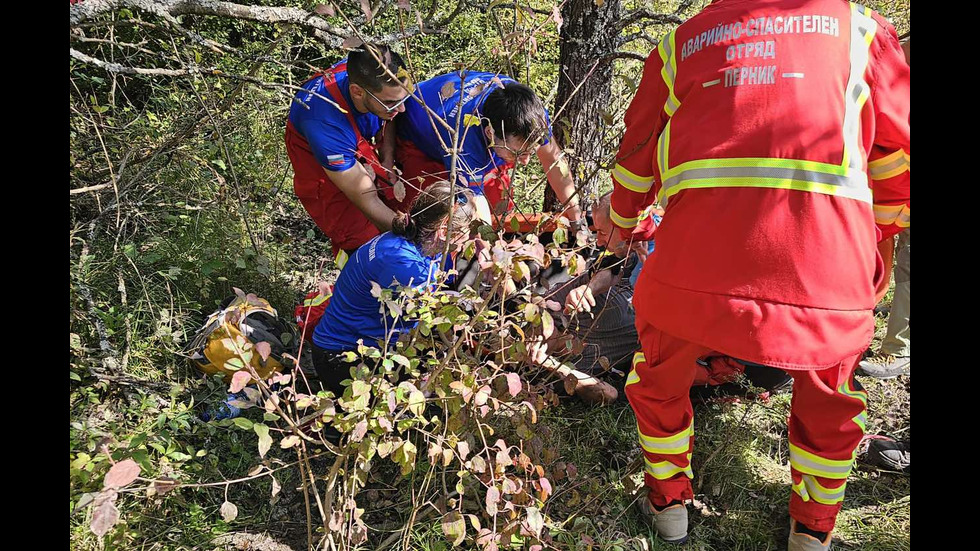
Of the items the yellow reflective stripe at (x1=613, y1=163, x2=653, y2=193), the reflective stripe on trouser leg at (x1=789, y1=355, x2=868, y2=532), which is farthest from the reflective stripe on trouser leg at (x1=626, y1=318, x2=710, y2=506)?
the yellow reflective stripe at (x1=613, y1=163, x2=653, y2=193)

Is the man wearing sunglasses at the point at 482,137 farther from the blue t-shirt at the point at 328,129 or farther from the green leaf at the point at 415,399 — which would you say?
the green leaf at the point at 415,399

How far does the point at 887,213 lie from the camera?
6.07 ft

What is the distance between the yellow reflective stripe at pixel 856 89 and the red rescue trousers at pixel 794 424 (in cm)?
65

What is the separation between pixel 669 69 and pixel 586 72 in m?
1.36

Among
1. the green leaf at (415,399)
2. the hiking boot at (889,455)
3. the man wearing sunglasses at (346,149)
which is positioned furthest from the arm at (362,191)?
the hiking boot at (889,455)

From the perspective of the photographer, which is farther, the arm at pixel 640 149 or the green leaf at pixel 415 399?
the arm at pixel 640 149

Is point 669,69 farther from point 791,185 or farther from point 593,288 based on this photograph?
point 593,288

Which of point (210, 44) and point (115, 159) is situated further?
point (115, 159)

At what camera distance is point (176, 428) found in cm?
232

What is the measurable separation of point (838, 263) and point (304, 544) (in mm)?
1969

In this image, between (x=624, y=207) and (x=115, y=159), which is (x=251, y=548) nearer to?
(x=624, y=207)

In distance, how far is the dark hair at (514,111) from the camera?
8.61ft
